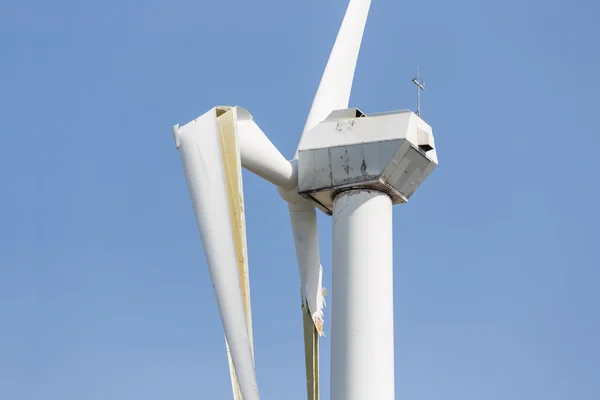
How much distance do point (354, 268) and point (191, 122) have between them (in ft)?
17.3

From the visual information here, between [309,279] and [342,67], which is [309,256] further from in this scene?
[342,67]

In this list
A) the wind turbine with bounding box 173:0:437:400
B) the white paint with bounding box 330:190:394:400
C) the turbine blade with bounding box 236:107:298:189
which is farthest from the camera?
the turbine blade with bounding box 236:107:298:189

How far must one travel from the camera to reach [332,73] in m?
33.8

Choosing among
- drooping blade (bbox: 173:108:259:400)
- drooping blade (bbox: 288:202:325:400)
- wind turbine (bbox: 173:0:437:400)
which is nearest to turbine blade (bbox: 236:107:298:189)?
wind turbine (bbox: 173:0:437:400)

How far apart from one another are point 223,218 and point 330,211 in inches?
181

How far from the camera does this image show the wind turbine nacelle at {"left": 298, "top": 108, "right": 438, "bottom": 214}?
28969mm

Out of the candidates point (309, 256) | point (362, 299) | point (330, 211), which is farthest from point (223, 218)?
point (309, 256)

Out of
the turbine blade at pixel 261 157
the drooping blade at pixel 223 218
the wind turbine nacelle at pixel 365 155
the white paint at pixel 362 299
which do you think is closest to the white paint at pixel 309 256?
the wind turbine nacelle at pixel 365 155

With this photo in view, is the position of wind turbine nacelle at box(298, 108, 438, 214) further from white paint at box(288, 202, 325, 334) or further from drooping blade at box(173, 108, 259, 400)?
drooping blade at box(173, 108, 259, 400)

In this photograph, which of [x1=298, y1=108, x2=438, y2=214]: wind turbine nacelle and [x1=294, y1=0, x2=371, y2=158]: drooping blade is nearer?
[x1=298, y1=108, x2=438, y2=214]: wind turbine nacelle

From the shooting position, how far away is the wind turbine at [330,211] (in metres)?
26.4

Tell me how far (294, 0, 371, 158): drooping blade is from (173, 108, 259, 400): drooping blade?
4.47m

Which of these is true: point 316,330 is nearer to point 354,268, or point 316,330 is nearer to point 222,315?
point 354,268

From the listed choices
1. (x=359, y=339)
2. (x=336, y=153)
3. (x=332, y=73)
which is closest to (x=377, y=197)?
(x=336, y=153)
